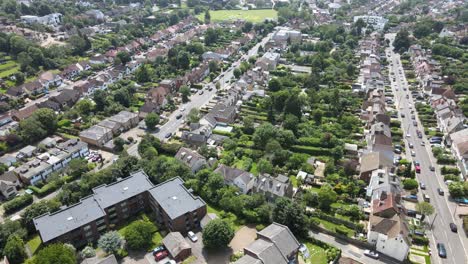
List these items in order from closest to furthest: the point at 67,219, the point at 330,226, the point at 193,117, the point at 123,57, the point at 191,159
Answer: the point at 67,219, the point at 330,226, the point at 191,159, the point at 193,117, the point at 123,57

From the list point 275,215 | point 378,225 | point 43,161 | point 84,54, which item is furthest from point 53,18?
point 378,225

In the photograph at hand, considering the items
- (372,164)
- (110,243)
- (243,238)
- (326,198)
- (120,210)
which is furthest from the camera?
(372,164)

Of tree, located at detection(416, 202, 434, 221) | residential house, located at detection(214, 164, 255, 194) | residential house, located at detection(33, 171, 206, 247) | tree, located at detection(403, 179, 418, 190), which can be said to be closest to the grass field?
residential house, located at detection(214, 164, 255, 194)

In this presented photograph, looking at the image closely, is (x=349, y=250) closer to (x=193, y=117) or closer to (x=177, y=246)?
(x=177, y=246)

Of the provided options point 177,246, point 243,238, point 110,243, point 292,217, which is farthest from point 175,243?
point 292,217

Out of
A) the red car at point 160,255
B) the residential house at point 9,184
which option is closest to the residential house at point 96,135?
the residential house at point 9,184

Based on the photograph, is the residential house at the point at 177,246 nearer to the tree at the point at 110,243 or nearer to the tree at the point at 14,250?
the tree at the point at 110,243
